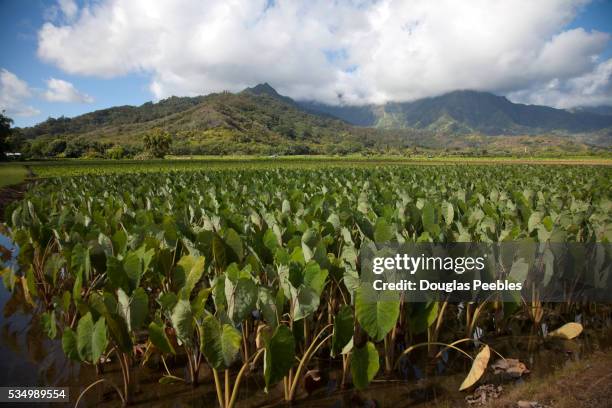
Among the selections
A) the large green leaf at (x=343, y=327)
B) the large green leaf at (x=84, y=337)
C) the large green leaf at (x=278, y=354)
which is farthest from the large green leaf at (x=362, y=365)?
the large green leaf at (x=84, y=337)

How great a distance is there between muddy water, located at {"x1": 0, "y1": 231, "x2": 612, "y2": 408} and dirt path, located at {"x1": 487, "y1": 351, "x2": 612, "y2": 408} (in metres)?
0.27

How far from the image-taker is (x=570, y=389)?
2879 millimetres

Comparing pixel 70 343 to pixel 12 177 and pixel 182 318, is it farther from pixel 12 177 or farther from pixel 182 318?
pixel 12 177

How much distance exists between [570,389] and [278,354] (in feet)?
7.43

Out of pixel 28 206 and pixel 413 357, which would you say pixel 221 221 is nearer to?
pixel 413 357

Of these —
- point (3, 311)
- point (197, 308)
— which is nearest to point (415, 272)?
point (197, 308)

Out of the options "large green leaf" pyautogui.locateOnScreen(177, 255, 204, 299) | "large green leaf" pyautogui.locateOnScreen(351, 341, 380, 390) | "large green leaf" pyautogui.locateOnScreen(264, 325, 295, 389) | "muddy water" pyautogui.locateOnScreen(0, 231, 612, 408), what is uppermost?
"large green leaf" pyautogui.locateOnScreen(177, 255, 204, 299)

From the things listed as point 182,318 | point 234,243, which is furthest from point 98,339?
point 234,243

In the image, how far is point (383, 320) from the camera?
2697 mm

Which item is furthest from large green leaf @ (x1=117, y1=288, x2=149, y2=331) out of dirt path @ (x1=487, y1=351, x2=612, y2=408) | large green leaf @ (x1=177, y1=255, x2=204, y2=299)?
dirt path @ (x1=487, y1=351, x2=612, y2=408)

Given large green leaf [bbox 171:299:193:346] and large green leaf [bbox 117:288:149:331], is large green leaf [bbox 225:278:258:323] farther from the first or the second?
large green leaf [bbox 117:288:149:331]

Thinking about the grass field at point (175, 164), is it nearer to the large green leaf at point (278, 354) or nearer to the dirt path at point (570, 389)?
A: the large green leaf at point (278, 354)

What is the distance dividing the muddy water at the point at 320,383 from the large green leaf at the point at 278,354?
29.7 inches

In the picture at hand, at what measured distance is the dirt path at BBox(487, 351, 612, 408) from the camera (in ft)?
8.80
